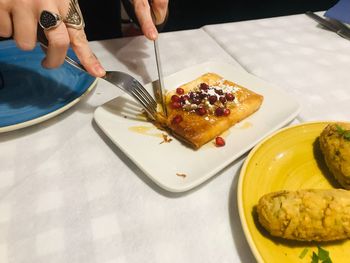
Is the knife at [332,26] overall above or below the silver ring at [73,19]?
below

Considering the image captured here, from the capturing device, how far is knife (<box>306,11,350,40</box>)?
5.56 feet

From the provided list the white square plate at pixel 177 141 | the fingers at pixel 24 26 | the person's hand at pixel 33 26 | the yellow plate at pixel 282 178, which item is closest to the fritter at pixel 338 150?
the yellow plate at pixel 282 178

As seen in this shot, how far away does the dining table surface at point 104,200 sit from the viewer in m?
0.76

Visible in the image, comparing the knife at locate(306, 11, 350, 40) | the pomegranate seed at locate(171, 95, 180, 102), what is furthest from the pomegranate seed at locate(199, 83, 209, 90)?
the knife at locate(306, 11, 350, 40)

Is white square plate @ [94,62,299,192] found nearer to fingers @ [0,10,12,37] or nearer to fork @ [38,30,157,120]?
fork @ [38,30,157,120]

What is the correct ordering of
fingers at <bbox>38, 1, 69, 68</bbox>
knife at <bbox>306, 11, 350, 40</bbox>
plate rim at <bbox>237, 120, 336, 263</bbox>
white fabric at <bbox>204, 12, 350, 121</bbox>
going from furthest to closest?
knife at <bbox>306, 11, 350, 40</bbox>
white fabric at <bbox>204, 12, 350, 121</bbox>
fingers at <bbox>38, 1, 69, 68</bbox>
plate rim at <bbox>237, 120, 336, 263</bbox>

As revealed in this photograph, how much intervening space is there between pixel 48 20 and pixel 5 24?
133mm

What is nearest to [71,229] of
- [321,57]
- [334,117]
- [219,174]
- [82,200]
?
[82,200]

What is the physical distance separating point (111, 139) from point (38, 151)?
24 centimetres

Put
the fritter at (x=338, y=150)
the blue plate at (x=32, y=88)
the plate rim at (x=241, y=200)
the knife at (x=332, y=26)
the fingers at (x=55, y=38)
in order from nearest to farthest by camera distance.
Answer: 1. the plate rim at (x=241, y=200)
2. the fritter at (x=338, y=150)
3. the fingers at (x=55, y=38)
4. the blue plate at (x=32, y=88)
5. the knife at (x=332, y=26)

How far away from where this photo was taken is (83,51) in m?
1.04

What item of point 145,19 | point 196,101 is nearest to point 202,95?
point 196,101

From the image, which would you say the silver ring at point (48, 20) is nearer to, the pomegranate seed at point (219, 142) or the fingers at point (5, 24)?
the fingers at point (5, 24)

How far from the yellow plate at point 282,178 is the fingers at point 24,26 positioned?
75cm
